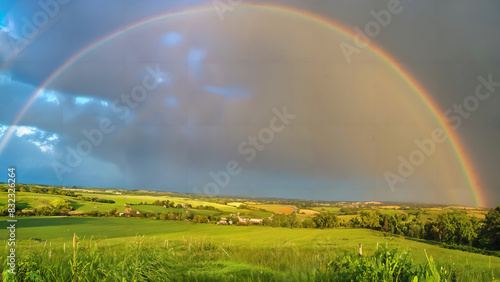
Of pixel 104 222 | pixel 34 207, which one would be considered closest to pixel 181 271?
pixel 104 222

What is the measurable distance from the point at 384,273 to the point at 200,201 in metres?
26.4

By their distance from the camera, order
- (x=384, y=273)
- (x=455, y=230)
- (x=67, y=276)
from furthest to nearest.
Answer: (x=455, y=230) → (x=67, y=276) → (x=384, y=273)

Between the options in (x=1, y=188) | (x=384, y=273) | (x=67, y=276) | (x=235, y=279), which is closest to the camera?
(x=384, y=273)

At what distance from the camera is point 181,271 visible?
7215mm

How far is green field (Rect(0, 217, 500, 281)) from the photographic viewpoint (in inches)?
320

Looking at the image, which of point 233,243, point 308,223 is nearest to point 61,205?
point 308,223

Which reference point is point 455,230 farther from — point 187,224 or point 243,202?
point 187,224

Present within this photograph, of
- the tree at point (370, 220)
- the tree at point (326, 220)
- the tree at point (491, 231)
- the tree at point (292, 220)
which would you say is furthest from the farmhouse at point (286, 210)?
the tree at point (491, 231)

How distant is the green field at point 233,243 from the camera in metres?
8.14

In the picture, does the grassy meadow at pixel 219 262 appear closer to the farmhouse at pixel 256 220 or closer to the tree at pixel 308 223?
the tree at pixel 308 223

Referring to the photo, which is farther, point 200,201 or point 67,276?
point 200,201

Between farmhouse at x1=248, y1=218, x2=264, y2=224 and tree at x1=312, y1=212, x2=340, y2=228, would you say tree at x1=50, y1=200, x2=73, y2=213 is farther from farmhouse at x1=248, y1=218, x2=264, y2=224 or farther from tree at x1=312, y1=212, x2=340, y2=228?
Result: tree at x1=312, y1=212, x2=340, y2=228

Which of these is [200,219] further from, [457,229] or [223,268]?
[223,268]

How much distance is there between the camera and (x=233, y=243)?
13.7 m
